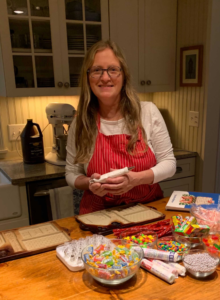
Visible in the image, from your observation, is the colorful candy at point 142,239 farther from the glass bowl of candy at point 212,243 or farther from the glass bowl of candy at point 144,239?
the glass bowl of candy at point 212,243

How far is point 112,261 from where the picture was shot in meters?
0.80

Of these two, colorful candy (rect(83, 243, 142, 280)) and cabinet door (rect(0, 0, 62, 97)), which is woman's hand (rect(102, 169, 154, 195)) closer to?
colorful candy (rect(83, 243, 142, 280))

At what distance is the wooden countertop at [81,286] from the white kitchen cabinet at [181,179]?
1.54m

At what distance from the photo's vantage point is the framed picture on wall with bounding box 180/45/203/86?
2279mm

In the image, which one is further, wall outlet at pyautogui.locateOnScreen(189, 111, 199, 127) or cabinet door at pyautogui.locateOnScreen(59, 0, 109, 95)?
wall outlet at pyautogui.locateOnScreen(189, 111, 199, 127)

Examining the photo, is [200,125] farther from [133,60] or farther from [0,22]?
[0,22]

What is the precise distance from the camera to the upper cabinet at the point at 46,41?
6.44 ft

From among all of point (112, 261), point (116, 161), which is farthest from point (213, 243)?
point (116, 161)

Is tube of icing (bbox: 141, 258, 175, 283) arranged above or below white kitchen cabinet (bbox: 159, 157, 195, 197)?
above

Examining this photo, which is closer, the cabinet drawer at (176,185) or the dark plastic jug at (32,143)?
the dark plastic jug at (32,143)

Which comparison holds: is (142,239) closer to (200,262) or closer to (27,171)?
(200,262)

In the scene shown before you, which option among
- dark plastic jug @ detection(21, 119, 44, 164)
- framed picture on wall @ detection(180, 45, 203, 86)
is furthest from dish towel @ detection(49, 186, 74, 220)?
framed picture on wall @ detection(180, 45, 203, 86)

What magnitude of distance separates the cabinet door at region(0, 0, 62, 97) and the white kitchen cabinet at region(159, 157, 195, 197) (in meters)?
1.17

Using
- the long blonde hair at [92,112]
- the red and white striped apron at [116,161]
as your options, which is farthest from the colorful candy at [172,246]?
the long blonde hair at [92,112]
